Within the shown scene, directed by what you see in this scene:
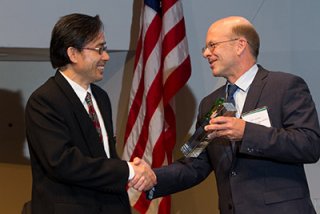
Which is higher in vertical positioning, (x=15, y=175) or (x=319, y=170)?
(x=319, y=170)

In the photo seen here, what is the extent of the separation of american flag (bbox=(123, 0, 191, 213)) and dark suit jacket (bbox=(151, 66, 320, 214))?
40.9 inches

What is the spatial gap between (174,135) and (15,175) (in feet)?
4.53

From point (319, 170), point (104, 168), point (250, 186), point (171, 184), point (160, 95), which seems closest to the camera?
point (104, 168)

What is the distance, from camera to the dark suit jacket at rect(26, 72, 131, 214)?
222cm

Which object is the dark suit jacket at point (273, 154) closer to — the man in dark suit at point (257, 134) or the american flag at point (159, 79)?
the man in dark suit at point (257, 134)

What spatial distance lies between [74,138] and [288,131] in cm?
86

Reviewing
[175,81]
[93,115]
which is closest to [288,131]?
[93,115]

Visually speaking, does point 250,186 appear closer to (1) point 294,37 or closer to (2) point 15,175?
(1) point 294,37

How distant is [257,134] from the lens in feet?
7.68

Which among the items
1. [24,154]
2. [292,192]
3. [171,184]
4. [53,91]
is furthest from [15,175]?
[292,192]

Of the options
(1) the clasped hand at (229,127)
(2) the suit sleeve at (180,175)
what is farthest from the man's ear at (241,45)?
(2) the suit sleeve at (180,175)

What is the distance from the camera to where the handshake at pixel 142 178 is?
8.23 ft

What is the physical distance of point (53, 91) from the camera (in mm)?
2312

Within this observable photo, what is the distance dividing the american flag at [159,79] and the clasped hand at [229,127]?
126 cm
